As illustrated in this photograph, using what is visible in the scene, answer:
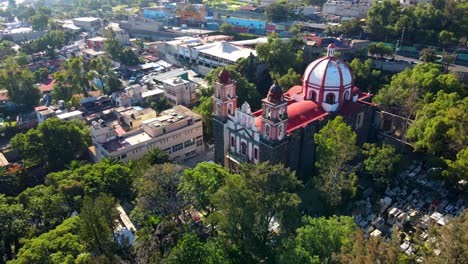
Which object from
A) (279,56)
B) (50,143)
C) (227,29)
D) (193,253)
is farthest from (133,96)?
(227,29)

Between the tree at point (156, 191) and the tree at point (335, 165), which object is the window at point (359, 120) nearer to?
the tree at point (335, 165)

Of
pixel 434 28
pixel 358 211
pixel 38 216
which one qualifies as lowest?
pixel 358 211

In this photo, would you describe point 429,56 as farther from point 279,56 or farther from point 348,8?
point 348,8

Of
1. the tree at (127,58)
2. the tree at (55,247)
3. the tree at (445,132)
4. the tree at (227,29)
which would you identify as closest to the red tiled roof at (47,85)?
the tree at (127,58)

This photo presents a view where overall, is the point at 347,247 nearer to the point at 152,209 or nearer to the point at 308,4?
the point at 152,209

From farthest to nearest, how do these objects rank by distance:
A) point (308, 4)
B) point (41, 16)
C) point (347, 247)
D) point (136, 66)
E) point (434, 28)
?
point (308, 4)
point (41, 16)
point (136, 66)
point (434, 28)
point (347, 247)

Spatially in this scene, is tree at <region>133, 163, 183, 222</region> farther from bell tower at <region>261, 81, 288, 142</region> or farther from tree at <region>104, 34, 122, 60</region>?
tree at <region>104, 34, 122, 60</region>

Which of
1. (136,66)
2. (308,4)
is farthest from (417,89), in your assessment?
(308,4)
